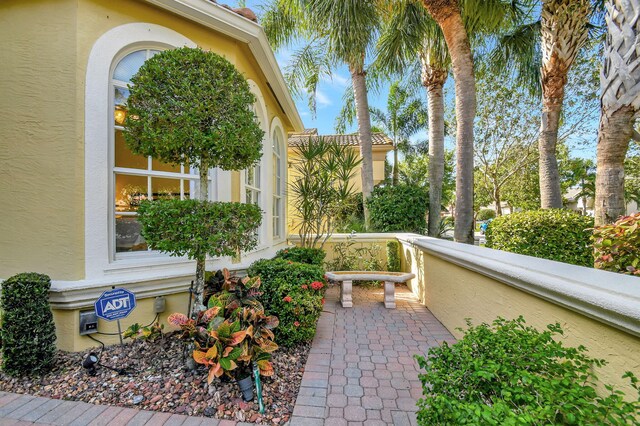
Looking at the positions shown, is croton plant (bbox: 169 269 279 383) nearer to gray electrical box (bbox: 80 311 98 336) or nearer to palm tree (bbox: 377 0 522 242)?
gray electrical box (bbox: 80 311 98 336)

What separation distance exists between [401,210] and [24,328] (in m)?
7.94

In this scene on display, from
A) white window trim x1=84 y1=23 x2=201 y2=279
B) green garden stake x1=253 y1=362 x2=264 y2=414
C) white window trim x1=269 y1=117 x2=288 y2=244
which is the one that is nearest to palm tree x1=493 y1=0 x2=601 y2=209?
white window trim x1=269 y1=117 x2=288 y2=244

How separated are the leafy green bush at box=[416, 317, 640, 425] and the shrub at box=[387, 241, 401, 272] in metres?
5.51

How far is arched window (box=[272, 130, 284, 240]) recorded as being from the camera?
23.7 ft

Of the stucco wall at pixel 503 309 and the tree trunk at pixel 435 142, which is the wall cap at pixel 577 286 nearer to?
the stucco wall at pixel 503 309

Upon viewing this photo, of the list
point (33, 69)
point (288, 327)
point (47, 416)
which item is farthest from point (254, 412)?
point (33, 69)

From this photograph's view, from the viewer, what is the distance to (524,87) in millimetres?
9414

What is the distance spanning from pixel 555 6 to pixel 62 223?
9.87 m

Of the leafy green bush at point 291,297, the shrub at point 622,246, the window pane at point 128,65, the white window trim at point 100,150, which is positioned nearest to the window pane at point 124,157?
the white window trim at point 100,150

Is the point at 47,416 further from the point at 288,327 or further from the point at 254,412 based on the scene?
the point at 288,327

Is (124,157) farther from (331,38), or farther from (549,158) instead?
(549,158)

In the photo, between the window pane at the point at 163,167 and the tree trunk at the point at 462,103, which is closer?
the window pane at the point at 163,167

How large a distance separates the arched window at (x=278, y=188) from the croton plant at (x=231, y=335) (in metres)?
3.98

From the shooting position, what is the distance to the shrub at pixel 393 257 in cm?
754
